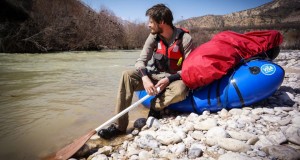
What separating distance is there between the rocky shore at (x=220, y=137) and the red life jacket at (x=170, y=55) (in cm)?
68

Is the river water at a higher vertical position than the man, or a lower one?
lower

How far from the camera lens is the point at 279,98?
304 centimetres

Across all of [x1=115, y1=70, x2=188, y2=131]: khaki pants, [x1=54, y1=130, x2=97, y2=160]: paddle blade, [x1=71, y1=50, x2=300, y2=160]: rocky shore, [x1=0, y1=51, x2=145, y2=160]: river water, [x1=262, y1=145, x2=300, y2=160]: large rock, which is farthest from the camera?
[x1=115, y1=70, x2=188, y2=131]: khaki pants

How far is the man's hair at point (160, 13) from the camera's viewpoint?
108 inches

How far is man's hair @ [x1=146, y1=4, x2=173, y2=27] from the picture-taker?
2744 millimetres

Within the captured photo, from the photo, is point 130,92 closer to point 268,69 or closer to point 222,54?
point 222,54

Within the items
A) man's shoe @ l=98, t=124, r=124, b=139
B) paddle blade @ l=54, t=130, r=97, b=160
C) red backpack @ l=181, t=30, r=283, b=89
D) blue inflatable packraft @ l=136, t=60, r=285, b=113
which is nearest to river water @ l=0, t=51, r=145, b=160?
paddle blade @ l=54, t=130, r=97, b=160

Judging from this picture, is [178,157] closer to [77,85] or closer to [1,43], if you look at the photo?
[77,85]

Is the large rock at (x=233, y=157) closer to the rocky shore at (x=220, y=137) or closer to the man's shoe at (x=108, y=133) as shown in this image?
the rocky shore at (x=220, y=137)

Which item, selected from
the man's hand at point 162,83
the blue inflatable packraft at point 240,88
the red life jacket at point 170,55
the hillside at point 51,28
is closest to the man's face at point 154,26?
the red life jacket at point 170,55

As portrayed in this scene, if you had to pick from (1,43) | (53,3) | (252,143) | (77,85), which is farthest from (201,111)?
(53,3)

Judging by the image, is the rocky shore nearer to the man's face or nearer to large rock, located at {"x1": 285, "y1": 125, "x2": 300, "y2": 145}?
large rock, located at {"x1": 285, "y1": 125, "x2": 300, "y2": 145}

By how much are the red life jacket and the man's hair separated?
0.70 feet

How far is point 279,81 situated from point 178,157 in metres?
1.58
